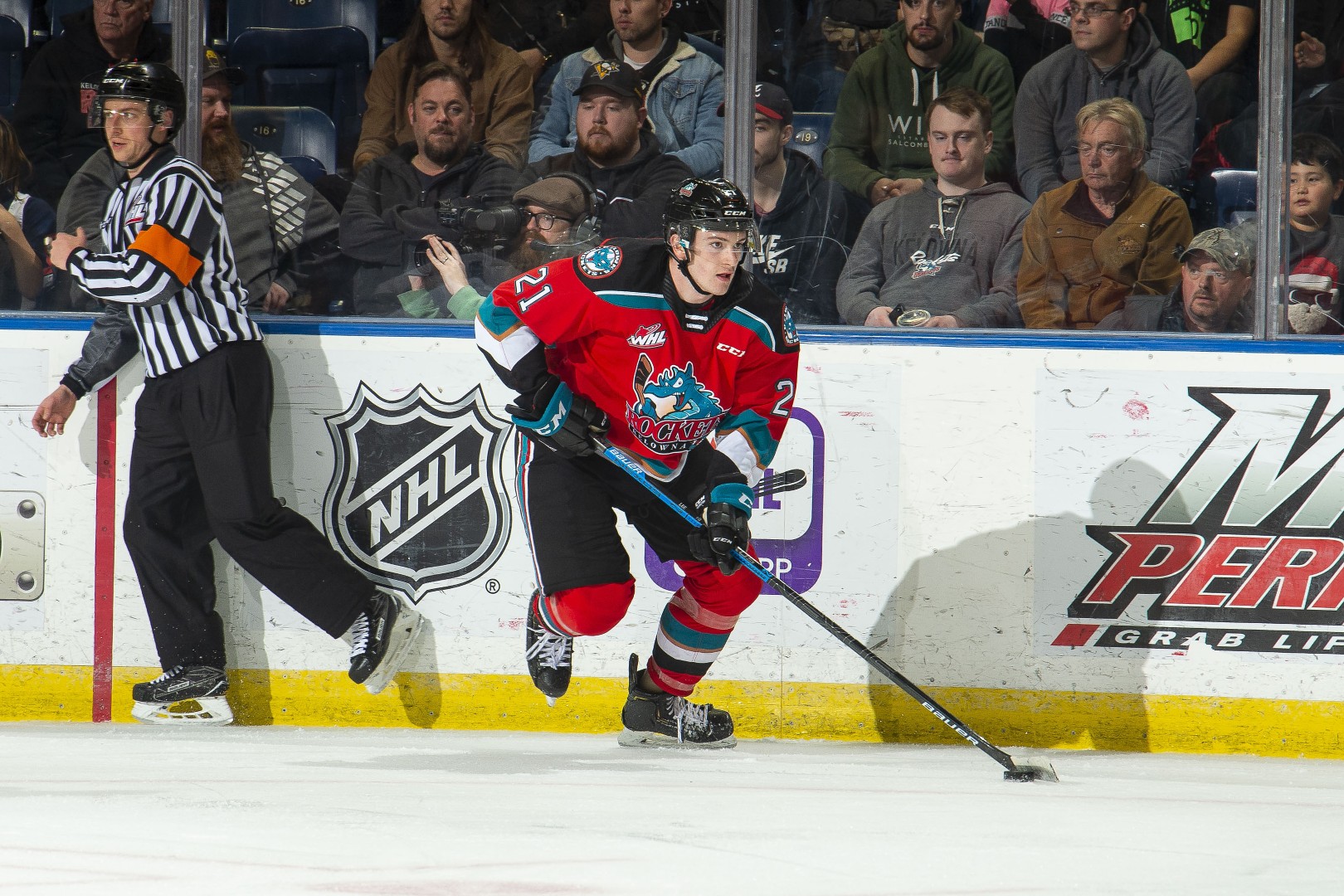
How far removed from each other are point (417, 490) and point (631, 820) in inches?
51.6

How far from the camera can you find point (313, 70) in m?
3.47

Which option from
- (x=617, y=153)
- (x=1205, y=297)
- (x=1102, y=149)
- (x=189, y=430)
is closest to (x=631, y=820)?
(x=189, y=430)

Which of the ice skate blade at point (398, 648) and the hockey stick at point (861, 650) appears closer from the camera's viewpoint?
the hockey stick at point (861, 650)

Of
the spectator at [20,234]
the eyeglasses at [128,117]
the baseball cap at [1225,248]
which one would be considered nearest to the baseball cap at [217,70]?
the eyeglasses at [128,117]

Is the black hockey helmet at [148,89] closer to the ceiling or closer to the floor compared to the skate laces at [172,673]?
closer to the ceiling

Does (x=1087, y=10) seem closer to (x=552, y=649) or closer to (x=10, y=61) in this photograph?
(x=552, y=649)

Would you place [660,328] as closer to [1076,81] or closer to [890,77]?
[890,77]

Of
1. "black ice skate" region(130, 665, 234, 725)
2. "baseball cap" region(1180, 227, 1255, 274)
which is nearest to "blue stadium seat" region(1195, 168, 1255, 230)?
"baseball cap" region(1180, 227, 1255, 274)

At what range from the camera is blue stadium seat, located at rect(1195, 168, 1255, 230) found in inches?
125

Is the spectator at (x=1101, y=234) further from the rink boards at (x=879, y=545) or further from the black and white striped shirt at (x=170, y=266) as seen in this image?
the black and white striped shirt at (x=170, y=266)

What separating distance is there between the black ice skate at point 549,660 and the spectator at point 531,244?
2.59 feet

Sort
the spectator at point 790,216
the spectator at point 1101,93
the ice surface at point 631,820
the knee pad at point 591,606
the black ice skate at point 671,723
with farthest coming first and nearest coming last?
the spectator at point 790,216, the spectator at point 1101,93, the black ice skate at point 671,723, the knee pad at point 591,606, the ice surface at point 631,820

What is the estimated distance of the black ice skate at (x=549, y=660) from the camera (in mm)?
3123

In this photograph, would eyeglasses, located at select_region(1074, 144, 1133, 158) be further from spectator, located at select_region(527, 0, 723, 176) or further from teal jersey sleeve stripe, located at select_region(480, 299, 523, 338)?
teal jersey sleeve stripe, located at select_region(480, 299, 523, 338)
